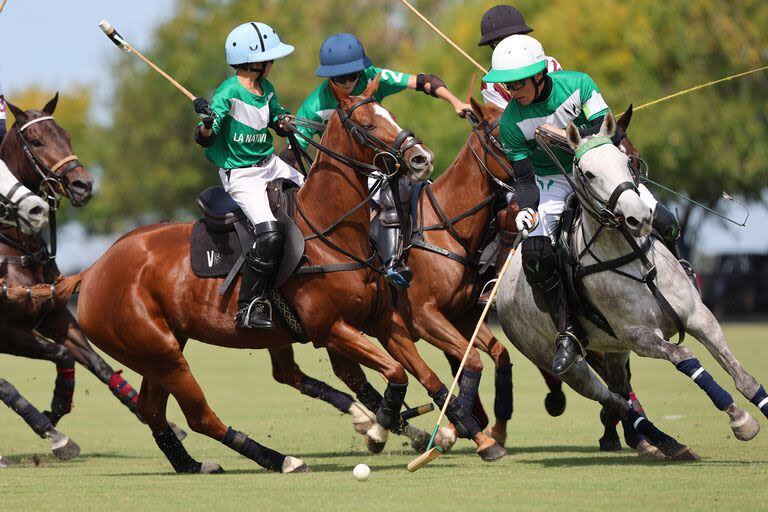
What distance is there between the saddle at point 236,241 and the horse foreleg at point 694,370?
2.25 meters

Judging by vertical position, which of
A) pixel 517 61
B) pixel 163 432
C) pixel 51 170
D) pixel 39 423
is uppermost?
pixel 517 61

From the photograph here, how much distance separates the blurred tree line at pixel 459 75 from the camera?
32719 mm

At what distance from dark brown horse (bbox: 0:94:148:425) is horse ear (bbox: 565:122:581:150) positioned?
4.24 metres

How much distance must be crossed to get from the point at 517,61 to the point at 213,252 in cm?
244

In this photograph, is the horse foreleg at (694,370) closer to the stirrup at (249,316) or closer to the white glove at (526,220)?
the white glove at (526,220)

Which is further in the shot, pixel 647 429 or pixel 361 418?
pixel 361 418

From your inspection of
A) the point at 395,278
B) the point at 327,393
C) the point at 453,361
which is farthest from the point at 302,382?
the point at 395,278

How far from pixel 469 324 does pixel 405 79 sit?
2.03 metres

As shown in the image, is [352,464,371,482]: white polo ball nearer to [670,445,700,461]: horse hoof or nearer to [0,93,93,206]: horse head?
[670,445,700,461]: horse hoof

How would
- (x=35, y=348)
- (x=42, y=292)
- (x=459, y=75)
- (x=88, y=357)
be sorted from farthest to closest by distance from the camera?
(x=459, y=75) < (x=88, y=357) < (x=35, y=348) < (x=42, y=292)

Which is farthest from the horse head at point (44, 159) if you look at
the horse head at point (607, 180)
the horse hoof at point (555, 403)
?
the horse head at point (607, 180)

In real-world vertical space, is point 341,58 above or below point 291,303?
above

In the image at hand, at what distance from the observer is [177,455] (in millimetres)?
9820

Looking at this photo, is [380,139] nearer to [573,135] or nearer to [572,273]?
[573,135]
